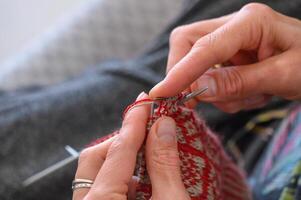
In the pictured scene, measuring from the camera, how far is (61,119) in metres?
0.84

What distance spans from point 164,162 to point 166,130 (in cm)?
4

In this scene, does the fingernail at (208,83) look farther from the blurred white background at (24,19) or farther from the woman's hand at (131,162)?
the blurred white background at (24,19)

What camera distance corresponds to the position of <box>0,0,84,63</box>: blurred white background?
192 centimetres

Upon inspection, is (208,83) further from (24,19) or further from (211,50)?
(24,19)

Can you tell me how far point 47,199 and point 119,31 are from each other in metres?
0.52

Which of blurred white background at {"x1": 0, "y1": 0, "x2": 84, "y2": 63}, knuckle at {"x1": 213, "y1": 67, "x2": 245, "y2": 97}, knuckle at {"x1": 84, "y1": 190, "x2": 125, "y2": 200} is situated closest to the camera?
knuckle at {"x1": 84, "y1": 190, "x2": 125, "y2": 200}

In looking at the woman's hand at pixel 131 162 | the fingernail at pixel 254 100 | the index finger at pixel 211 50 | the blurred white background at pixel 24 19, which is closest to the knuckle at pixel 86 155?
the woman's hand at pixel 131 162

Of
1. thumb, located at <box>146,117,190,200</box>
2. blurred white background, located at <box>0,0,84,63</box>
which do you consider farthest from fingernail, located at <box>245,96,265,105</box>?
blurred white background, located at <box>0,0,84,63</box>

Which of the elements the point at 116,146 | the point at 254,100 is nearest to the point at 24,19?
the point at 254,100

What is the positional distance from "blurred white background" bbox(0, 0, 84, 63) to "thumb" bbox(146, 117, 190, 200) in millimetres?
1473

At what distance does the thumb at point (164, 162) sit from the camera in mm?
507

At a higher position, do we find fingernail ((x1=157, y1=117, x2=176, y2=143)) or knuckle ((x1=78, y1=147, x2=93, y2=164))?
knuckle ((x1=78, y1=147, x2=93, y2=164))

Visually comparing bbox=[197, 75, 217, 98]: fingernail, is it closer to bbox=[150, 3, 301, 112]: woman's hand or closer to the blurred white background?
Result: bbox=[150, 3, 301, 112]: woman's hand

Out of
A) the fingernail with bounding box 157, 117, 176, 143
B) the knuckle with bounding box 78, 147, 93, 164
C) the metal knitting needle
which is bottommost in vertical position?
the fingernail with bounding box 157, 117, 176, 143
